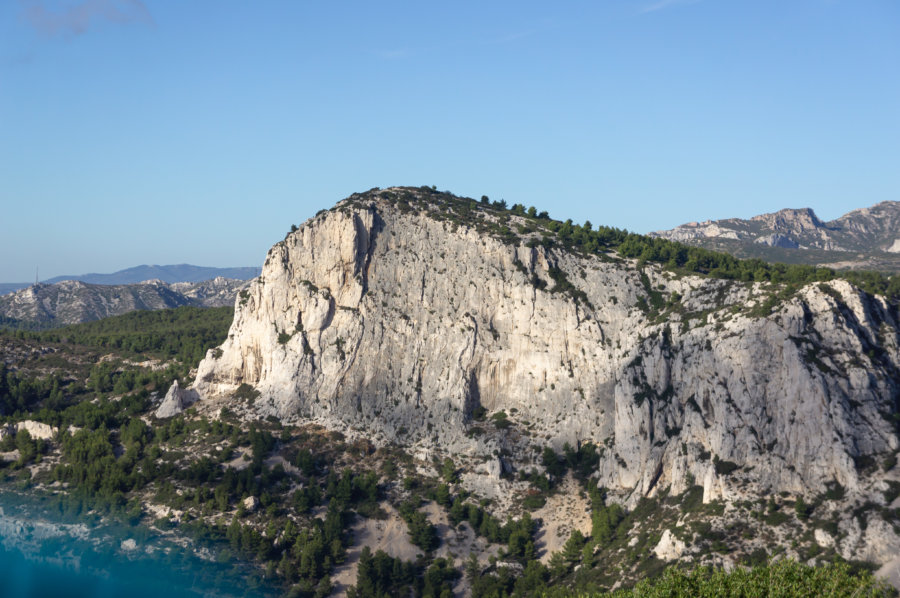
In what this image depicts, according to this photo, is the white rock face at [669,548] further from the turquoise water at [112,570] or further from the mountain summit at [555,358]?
the turquoise water at [112,570]

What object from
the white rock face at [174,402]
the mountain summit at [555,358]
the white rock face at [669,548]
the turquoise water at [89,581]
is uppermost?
the mountain summit at [555,358]

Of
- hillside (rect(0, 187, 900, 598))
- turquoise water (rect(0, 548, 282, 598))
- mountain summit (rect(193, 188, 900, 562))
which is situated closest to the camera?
hillside (rect(0, 187, 900, 598))

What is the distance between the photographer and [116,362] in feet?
487

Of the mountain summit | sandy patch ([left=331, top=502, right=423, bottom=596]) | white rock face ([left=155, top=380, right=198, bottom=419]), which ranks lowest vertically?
sandy patch ([left=331, top=502, right=423, bottom=596])

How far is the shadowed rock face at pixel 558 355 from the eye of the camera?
84.1 metres

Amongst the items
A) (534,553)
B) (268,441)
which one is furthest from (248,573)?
(534,553)

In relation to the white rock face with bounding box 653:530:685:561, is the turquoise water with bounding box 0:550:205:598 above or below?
below

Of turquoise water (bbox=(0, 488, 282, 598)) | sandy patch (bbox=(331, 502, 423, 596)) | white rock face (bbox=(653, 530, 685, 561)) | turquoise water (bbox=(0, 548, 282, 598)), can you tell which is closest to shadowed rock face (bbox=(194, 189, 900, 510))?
white rock face (bbox=(653, 530, 685, 561))

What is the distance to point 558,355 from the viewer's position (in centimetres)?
11088

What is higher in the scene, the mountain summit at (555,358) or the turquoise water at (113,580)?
the mountain summit at (555,358)

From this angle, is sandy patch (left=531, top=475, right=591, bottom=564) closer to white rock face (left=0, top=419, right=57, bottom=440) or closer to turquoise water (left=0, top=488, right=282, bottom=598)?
turquoise water (left=0, top=488, right=282, bottom=598)

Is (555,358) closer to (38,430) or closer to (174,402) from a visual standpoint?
(174,402)

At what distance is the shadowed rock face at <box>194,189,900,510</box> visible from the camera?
276 feet

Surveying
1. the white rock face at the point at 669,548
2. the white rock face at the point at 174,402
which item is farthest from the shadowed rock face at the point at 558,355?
the white rock face at the point at 669,548
